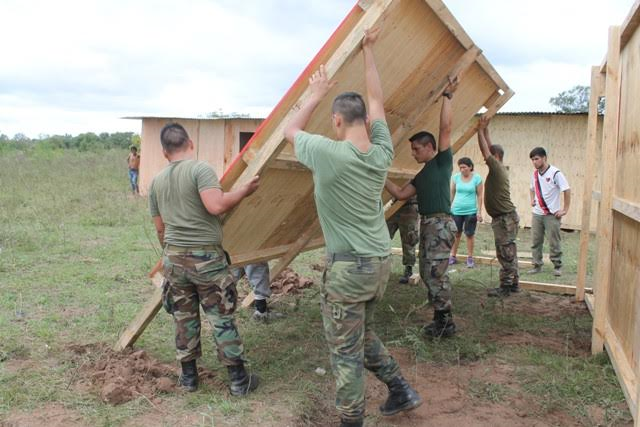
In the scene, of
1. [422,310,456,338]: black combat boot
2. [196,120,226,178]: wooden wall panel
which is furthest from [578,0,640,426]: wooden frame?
[196,120,226,178]: wooden wall panel

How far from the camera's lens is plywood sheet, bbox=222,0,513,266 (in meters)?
3.55

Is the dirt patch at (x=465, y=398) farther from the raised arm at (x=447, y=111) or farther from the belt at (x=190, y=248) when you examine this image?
the raised arm at (x=447, y=111)

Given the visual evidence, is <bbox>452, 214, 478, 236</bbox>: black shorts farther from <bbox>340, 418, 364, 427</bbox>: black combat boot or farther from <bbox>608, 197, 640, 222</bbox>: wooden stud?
<bbox>340, 418, 364, 427</bbox>: black combat boot

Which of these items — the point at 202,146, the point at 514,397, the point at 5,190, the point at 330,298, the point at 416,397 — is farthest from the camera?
the point at 202,146

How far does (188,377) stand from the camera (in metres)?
4.20

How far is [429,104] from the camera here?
16.5ft

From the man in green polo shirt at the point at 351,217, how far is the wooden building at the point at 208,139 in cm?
1388

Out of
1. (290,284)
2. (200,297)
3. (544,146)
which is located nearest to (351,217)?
(200,297)

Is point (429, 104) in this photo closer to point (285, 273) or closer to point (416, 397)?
point (416, 397)

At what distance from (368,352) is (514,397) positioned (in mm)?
1355

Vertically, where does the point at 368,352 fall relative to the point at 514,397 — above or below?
above

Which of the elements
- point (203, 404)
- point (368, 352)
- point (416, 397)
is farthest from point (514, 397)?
point (203, 404)

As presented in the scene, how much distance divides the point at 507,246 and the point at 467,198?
1882 mm

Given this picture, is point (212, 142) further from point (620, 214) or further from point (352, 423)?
point (352, 423)
